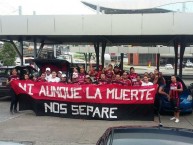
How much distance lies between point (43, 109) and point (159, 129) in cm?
887

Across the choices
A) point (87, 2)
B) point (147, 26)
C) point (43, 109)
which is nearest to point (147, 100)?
point (43, 109)

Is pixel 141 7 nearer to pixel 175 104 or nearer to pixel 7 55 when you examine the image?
pixel 7 55

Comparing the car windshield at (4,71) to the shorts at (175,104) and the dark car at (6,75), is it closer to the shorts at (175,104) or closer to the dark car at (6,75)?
the dark car at (6,75)

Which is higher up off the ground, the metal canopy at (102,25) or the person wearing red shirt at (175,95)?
the metal canopy at (102,25)

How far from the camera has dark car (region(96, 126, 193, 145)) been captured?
401 centimetres

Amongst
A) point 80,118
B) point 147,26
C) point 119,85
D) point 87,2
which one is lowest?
point 80,118

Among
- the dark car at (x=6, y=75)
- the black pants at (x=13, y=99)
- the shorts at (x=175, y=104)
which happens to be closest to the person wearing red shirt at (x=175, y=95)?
the shorts at (x=175, y=104)

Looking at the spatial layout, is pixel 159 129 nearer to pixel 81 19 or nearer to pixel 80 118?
pixel 80 118

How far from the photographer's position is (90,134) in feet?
32.8

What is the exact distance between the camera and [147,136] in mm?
4168

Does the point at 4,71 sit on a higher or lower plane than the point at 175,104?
higher

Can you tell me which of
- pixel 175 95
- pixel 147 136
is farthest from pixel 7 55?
pixel 147 136

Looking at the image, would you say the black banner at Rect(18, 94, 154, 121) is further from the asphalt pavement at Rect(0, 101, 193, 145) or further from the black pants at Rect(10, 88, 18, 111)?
the black pants at Rect(10, 88, 18, 111)

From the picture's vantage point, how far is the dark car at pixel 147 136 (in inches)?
158
